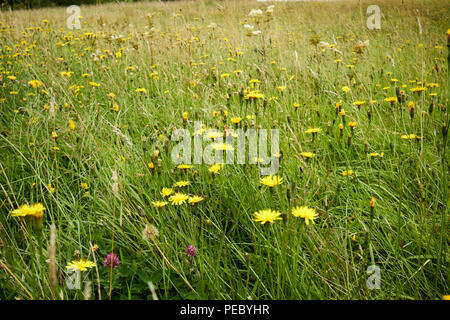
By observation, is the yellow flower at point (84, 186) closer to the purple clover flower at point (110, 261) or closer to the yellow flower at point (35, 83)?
the purple clover flower at point (110, 261)

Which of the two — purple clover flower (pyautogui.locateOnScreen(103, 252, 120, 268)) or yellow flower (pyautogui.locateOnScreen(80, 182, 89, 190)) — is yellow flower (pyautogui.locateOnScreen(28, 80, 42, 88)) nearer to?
yellow flower (pyautogui.locateOnScreen(80, 182, 89, 190))

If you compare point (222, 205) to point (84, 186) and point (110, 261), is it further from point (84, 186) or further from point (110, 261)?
point (84, 186)

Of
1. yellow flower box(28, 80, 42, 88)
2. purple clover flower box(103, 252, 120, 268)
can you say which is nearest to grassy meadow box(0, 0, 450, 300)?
purple clover flower box(103, 252, 120, 268)

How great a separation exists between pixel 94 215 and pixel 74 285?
1.51ft

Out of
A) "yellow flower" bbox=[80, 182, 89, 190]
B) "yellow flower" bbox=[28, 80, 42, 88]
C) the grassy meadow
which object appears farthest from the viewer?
"yellow flower" bbox=[28, 80, 42, 88]

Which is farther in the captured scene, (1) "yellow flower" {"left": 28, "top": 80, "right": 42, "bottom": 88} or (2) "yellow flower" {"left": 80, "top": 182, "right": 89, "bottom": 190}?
(1) "yellow flower" {"left": 28, "top": 80, "right": 42, "bottom": 88}

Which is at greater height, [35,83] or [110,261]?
[35,83]

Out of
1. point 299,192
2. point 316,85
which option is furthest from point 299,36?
point 299,192

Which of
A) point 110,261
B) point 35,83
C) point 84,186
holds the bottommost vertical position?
point 110,261

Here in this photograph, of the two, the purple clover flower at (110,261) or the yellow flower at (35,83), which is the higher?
the yellow flower at (35,83)

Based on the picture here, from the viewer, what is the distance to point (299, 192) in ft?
4.70

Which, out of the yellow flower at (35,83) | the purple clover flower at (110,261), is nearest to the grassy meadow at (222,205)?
the purple clover flower at (110,261)

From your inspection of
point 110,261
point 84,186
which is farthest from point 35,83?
point 110,261
